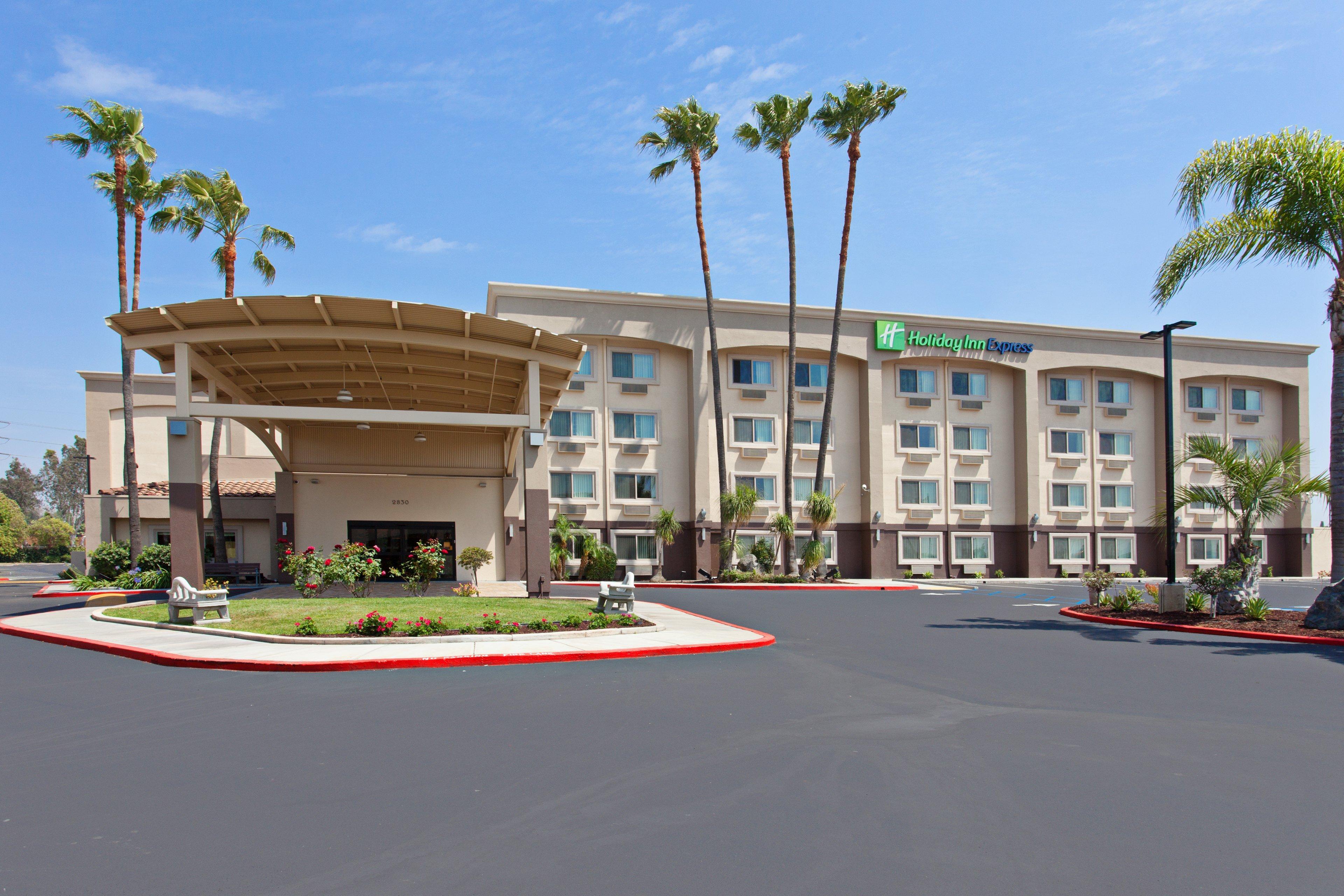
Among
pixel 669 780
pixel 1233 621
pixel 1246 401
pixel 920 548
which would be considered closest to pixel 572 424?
pixel 920 548

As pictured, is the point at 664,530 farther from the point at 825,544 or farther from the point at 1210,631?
the point at 1210,631

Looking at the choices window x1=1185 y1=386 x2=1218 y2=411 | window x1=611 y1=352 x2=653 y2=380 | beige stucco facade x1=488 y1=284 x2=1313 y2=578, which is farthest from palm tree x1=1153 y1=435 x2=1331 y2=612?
window x1=1185 y1=386 x2=1218 y2=411

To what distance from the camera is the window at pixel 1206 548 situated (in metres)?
42.0

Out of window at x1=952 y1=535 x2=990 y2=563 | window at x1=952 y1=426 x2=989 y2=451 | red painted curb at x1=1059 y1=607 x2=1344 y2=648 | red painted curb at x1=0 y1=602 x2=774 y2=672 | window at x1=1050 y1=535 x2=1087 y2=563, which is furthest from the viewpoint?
window at x1=1050 y1=535 x2=1087 y2=563

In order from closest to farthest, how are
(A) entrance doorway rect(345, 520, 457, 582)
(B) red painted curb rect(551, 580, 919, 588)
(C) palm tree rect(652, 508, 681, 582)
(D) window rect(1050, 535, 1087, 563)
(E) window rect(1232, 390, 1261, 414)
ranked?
1. (A) entrance doorway rect(345, 520, 457, 582)
2. (B) red painted curb rect(551, 580, 919, 588)
3. (C) palm tree rect(652, 508, 681, 582)
4. (D) window rect(1050, 535, 1087, 563)
5. (E) window rect(1232, 390, 1261, 414)

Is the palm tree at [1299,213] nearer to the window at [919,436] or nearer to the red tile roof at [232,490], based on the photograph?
the window at [919,436]

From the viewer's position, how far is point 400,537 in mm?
29172

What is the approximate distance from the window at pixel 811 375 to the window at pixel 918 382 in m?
4.02

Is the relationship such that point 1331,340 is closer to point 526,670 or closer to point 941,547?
point 526,670

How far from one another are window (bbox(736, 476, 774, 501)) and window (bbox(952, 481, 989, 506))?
371 inches

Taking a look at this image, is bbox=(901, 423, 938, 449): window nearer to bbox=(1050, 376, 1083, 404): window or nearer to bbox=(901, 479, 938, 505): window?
bbox=(901, 479, 938, 505): window

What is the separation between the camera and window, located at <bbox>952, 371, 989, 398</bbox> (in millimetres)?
39719

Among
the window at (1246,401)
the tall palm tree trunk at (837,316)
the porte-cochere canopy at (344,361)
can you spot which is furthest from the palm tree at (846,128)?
the window at (1246,401)

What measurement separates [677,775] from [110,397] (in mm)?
40708
